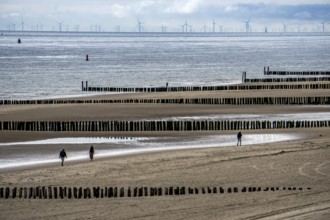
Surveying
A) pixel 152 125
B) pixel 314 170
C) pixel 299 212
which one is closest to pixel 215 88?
pixel 152 125

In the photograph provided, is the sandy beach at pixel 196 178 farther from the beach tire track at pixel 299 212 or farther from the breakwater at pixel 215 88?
the breakwater at pixel 215 88

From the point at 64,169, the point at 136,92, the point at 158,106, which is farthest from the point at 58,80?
the point at 64,169

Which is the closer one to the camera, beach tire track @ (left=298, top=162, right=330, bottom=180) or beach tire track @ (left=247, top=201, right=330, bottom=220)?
beach tire track @ (left=247, top=201, right=330, bottom=220)

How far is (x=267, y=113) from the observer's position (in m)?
67.6

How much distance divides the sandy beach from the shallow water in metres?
1.51

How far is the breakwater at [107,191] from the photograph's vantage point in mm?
31938

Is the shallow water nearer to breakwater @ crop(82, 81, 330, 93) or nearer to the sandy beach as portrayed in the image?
the sandy beach

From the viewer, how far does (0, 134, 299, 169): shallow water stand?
44031 millimetres

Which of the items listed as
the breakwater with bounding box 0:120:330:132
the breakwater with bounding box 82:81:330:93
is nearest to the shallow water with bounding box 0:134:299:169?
the breakwater with bounding box 0:120:330:132

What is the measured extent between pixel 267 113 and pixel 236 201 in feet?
125

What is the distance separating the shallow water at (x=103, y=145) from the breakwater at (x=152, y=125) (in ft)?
12.4

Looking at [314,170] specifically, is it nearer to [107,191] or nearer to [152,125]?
[107,191]

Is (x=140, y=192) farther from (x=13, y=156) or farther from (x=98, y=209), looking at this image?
(x=13, y=156)

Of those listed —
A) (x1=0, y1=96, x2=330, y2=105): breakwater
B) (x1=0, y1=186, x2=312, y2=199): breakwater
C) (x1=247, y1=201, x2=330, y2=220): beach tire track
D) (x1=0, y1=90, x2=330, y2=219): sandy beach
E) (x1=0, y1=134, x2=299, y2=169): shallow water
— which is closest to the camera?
(x1=247, y1=201, x2=330, y2=220): beach tire track
